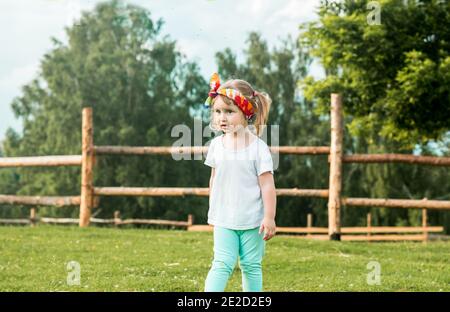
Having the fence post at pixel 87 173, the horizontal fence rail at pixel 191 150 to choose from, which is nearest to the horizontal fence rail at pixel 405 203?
the horizontal fence rail at pixel 191 150

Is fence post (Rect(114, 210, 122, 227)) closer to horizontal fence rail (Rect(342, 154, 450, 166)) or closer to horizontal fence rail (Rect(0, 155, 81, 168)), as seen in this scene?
horizontal fence rail (Rect(0, 155, 81, 168))

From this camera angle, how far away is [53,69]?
94.0ft

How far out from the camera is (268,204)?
3.50m

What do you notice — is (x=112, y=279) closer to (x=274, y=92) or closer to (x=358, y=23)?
(x=358, y=23)

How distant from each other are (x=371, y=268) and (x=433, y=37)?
29.5 feet

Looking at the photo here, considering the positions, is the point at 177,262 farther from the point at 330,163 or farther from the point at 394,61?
the point at 394,61

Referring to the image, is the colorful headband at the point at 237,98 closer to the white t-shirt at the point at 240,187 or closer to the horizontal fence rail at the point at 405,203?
the white t-shirt at the point at 240,187

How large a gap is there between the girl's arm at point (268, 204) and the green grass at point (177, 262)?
191 cm

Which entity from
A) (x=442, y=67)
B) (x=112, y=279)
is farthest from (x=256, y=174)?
(x=442, y=67)

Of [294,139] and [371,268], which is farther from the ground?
[294,139]

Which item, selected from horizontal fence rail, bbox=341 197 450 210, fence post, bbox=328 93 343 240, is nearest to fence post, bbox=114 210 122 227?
fence post, bbox=328 93 343 240

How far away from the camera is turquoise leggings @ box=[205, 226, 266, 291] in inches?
136

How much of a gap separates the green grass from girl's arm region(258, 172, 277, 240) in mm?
1913

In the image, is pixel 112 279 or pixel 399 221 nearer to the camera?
pixel 112 279
